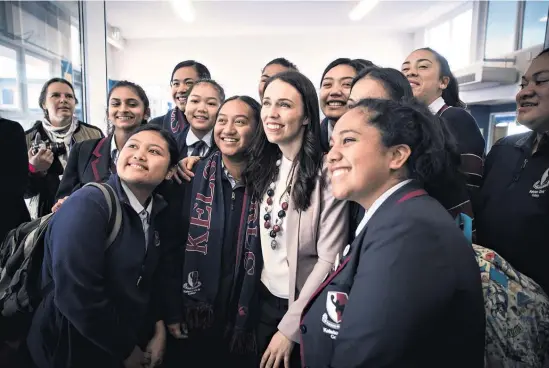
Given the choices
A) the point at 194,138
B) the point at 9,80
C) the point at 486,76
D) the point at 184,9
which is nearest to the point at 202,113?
the point at 194,138

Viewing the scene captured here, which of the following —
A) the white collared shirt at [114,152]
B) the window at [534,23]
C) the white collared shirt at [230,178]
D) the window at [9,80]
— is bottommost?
the white collared shirt at [230,178]

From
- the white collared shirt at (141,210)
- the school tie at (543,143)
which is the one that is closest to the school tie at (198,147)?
the white collared shirt at (141,210)

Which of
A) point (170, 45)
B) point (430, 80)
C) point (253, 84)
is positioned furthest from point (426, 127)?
point (170, 45)

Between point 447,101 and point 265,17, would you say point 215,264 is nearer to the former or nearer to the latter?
point 447,101

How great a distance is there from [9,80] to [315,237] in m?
3.21

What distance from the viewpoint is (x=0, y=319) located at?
4.19 ft

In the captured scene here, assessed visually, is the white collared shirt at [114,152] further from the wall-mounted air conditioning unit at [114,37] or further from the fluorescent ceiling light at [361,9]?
the wall-mounted air conditioning unit at [114,37]

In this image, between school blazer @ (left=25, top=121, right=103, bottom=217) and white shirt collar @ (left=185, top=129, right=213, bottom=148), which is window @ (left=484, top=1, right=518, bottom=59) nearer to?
white shirt collar @ (left=185, top=129, right=213, bottom=148)

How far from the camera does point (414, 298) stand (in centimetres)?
75

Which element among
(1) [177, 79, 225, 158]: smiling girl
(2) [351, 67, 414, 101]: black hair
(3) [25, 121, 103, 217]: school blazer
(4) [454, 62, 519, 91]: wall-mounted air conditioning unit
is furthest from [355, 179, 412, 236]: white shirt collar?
(4) [454, 62, 519, 91]: wall-mounted air conditioning unit

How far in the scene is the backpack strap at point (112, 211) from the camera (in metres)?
1.20

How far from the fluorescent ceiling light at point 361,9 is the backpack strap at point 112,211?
5437mm

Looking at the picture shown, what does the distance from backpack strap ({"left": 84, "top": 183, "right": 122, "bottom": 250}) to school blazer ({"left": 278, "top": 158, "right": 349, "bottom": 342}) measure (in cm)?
59

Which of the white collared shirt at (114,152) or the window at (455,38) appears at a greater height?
the window at (455,38)
